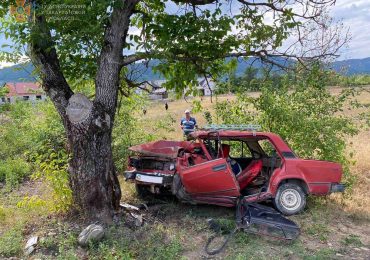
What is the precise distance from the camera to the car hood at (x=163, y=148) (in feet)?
27.4

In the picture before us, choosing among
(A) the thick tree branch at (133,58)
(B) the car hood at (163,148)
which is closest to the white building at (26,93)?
(B) the car hood at (163,148)

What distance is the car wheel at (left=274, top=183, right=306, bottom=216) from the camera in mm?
8258

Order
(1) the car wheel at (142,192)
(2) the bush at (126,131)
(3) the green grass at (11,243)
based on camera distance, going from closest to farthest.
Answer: (3) the green grass at (11,243) → (1) the car wheel at (142,192) → (2) the bush at (126,131)

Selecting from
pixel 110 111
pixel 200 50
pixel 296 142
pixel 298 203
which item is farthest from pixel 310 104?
pixel 110 111

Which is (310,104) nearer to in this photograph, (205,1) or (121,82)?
(205,1)

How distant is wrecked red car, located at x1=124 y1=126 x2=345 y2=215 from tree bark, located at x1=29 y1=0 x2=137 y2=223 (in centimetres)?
131

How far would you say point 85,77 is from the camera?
8.55 m

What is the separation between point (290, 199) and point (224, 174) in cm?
168

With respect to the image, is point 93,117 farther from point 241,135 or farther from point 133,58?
point 241,135

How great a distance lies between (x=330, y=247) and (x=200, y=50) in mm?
4219

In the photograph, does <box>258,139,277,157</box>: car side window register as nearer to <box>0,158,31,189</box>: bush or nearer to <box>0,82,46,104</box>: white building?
<box>0,82,46,104</box>: white building

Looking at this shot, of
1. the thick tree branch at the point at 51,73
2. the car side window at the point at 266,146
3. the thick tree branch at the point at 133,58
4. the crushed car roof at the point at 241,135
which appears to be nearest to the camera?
the thick tree branch at the point at 51,73

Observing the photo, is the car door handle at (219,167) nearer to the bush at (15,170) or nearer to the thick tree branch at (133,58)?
the thick tree branch at (133,58)

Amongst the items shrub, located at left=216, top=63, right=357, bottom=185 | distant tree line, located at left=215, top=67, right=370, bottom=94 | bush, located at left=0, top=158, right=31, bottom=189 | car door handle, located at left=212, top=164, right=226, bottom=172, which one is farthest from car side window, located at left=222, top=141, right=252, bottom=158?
bush, located at left=0, top=158, right=31, bottom=189
